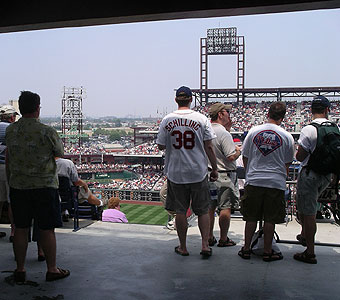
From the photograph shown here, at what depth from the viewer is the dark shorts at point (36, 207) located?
3.07 m

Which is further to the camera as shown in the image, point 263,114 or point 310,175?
point 263,114

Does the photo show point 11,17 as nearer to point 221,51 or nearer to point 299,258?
point 299,258

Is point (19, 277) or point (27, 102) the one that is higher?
point (27, 102)

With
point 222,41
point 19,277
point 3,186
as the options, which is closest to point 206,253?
point 19,277

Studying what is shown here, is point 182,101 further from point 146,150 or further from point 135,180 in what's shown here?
point 146,150

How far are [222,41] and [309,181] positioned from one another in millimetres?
56659

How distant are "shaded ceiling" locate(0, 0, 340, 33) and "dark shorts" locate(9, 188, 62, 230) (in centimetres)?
145

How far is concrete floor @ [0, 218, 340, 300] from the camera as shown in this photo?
115 inches

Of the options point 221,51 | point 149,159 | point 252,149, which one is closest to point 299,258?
point 252,149

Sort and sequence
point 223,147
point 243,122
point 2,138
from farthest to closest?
point 243,122, point 2,138, point 223,147

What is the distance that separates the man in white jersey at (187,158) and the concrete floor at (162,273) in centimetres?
36

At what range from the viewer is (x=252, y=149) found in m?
3.63

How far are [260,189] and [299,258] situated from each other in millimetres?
696

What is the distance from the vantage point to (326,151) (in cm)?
344
